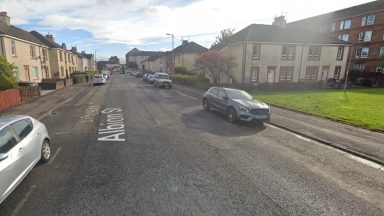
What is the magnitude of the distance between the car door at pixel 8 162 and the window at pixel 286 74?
31.3 meters

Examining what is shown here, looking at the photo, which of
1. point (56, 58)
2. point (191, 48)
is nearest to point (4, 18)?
point (56, 58)

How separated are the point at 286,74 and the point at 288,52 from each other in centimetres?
295

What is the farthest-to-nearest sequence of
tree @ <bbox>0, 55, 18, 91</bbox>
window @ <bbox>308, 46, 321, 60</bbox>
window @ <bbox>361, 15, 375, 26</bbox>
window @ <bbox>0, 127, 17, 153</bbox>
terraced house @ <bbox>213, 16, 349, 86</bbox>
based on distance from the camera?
window @ <bbox>361, 15, 375, 26</bbox>
window @ <bbox>308, 46, 321, 60</bbox>
terraced house @ <bbox>213, 16, 349, 86</bbox>
tree @ <bbox>0, 55, 18, 91</bbox>
window @ <bbox>0, 127, 17, 153</bbox>

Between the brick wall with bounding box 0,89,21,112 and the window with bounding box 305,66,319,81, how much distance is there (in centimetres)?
3316

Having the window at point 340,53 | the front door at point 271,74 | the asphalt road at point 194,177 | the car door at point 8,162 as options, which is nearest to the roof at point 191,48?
the front door at point 271,74

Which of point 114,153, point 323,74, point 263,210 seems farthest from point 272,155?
point 323,74

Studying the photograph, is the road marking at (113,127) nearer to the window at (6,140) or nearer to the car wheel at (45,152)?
the car wheel at (45,152)

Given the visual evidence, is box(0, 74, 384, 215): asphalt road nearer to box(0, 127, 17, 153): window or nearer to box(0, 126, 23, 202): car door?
box(0, 126, 23, 202): car door

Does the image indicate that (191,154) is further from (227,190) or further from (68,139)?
(68,139)

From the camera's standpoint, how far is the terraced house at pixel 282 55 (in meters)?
29.2

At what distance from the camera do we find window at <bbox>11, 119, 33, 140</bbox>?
5.21m

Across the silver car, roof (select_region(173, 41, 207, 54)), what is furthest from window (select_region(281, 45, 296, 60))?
the silver car

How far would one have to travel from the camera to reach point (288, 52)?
101ft

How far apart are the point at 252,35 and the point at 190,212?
28649 millimetres
